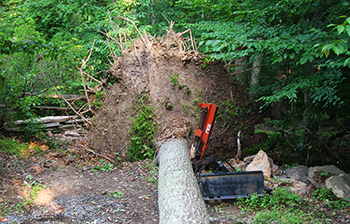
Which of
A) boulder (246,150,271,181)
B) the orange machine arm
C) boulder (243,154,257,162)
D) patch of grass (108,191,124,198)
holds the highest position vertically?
the orange machine arm

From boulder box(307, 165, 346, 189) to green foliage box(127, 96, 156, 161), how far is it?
3.31 metres

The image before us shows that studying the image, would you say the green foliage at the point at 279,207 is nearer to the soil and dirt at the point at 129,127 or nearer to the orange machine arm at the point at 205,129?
the soil and dirt at the point at 129,127

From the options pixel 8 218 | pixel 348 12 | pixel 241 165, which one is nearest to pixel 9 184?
pixel 8 218

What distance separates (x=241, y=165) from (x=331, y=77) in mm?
2368

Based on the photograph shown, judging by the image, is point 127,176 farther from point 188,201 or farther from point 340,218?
point 340,218

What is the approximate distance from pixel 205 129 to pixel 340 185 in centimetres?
243

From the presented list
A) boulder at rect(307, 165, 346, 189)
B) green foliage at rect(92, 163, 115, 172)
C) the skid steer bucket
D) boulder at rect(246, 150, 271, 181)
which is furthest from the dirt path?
boulder at rect(307, 165, 346, 189)

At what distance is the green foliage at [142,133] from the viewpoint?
238 inches

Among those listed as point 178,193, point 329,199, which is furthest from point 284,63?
point 178,193

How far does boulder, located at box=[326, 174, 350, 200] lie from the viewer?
394 centimetres

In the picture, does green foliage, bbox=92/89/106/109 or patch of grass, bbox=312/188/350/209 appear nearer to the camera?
patch of grass, bbox=312/188/350/209

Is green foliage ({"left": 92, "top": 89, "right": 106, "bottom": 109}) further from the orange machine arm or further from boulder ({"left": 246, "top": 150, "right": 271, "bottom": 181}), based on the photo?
boulder ({"left": 246, "top": 150, "right": 271, "bottom": 181})

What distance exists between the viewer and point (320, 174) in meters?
4.49

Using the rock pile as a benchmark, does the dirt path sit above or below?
below
